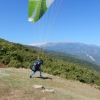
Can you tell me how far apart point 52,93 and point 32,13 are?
19.6 feet

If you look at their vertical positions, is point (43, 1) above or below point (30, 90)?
above

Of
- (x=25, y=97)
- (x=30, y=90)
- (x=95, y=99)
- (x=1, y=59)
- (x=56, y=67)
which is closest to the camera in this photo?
(x=25, y=97)

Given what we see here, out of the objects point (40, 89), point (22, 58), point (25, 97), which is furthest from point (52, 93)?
point (22, 58)

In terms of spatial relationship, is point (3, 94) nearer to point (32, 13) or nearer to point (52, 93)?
point (52, 93)

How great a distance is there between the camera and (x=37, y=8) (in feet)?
54.2

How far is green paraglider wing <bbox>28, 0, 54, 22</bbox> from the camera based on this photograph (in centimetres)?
1634

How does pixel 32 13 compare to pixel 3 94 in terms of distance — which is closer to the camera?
pixel 3 94

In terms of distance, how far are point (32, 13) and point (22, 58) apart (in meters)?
27.6

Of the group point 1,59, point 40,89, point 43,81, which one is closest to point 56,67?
point 1,59

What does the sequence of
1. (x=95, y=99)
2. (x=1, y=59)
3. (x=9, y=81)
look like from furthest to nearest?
(x=1, y=59) → (x=95, y=99) → (x=9, y=81)

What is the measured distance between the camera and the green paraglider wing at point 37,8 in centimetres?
1634

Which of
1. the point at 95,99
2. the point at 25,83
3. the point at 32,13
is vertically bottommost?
the point at 95,99

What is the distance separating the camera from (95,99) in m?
19.6

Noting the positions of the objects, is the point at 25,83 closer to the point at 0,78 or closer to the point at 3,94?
the point at 0,78
